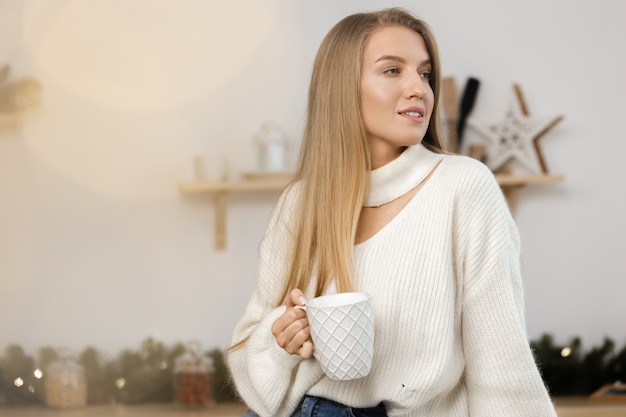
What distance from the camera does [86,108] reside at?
3273mm

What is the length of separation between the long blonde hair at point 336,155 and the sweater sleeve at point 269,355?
0.04m

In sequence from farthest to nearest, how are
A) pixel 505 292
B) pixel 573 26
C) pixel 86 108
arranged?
pixel 573 26, pixel 86 108, pixel 505 292

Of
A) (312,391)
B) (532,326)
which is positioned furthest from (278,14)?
(312,391)

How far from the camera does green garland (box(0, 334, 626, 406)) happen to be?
3.08 metres

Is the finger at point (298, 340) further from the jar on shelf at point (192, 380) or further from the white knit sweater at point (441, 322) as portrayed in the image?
the jar on shelf at point (192, 380)

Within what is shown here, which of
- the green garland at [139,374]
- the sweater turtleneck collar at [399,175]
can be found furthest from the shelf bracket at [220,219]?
the sweater turtleneck collar at [399,175]

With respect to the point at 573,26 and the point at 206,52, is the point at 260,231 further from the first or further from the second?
the point at 573,26

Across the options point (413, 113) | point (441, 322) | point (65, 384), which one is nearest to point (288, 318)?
point (441, 322)

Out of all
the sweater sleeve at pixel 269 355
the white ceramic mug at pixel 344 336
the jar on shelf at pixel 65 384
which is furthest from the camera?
the jar on shelf at pixel 65 384

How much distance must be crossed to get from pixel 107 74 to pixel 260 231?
0.76 meters

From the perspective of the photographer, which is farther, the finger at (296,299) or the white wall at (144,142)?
the white wall at (144,142)

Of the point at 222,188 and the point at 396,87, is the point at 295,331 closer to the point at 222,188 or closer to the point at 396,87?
the point at 396,87

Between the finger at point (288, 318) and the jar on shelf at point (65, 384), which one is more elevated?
the finger at point (288, 318)

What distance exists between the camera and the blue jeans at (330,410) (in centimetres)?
142
